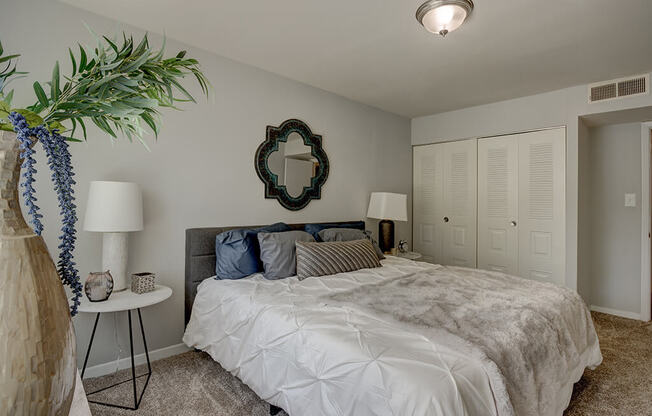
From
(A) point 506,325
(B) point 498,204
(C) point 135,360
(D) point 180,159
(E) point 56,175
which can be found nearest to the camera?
(E) point 56,175

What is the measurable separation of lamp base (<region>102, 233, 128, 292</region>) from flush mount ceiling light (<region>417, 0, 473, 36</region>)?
247 cm

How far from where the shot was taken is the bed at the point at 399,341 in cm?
123

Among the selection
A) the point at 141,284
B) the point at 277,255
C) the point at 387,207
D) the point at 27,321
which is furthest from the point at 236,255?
the point at 27,321

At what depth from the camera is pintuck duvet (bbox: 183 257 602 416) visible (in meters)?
1.23

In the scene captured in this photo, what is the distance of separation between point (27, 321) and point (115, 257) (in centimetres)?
196

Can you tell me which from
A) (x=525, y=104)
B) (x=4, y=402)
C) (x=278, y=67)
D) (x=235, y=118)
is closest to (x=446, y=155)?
(x=525, y=104)

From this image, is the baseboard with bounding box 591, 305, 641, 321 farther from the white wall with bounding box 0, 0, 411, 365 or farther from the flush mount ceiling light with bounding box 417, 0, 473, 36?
the flush mount ceiling light with bounding box 417, 0, 473, 36

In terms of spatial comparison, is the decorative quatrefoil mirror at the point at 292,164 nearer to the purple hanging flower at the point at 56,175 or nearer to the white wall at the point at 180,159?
the white wall at the point at 180,159

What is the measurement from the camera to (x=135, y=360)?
2.50 metres

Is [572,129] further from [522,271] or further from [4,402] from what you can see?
[4,402]

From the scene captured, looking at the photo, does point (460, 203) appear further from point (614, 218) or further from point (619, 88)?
point (619, 88)

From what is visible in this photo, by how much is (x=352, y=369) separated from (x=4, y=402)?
107 cm

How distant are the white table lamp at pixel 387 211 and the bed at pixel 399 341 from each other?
1.38m

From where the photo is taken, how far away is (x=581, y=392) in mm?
2209
